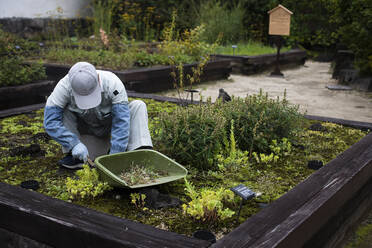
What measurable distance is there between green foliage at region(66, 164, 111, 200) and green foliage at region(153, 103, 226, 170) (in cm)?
72

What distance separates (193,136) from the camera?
335cm

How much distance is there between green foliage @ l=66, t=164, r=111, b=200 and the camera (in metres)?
2.79

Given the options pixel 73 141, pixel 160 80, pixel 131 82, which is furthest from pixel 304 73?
pixel 73 141

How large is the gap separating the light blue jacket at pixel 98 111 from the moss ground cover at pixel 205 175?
335mm

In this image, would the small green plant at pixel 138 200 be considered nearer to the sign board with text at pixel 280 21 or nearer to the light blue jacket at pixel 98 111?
the light blue jacket at pixel 98 111

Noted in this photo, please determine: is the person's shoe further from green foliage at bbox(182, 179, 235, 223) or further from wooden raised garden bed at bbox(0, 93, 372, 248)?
green foliage at bbox(182, 179, 235, 223)

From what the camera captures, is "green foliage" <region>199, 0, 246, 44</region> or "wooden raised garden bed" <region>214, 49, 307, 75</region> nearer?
"wooden raised garden bed" <region>214, 49, 307, 75</region>

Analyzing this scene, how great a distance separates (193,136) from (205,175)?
1.09 ft

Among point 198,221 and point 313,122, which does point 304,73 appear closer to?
point 313,122

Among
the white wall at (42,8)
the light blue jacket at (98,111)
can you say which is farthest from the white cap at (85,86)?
the white wall at (42,8)

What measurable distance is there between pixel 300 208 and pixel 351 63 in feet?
27.9

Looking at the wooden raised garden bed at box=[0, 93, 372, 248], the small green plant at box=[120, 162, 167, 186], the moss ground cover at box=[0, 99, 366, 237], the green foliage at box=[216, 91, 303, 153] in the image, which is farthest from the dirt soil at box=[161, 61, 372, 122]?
the wooden raised garden bed at box=[0, 93, 372, 248]

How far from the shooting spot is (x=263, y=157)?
3551 millimetres

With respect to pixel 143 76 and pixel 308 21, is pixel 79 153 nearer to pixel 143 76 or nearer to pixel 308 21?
pixel 143 76
